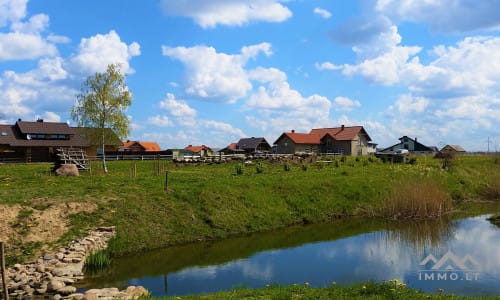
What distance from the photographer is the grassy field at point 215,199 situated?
18.3 meters

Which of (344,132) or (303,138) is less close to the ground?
(344,132)

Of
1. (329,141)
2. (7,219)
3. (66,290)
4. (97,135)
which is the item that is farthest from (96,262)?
(329,141)

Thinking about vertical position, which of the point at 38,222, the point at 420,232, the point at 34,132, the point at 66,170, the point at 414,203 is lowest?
the point at 420,232

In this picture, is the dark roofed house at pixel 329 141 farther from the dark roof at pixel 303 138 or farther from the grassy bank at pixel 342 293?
the grassy bank at pixel 342 293

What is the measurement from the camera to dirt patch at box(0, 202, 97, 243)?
15539 mm

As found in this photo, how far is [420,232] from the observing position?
20.1 meters

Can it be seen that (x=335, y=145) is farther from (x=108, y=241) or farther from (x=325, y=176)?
(x=108, y=241)

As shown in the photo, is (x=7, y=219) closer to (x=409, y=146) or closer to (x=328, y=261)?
(x=328, y=261)

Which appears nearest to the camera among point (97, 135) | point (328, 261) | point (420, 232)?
point (328, 261)

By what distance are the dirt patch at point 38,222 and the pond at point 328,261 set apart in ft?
9.48

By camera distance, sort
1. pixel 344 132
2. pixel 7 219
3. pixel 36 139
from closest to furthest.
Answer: pixel 7 219, pixel 36 139, pixel 344 132

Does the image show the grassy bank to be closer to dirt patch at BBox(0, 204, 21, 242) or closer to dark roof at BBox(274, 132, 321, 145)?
dirt patch at BBox(0, 204, 21, 242)

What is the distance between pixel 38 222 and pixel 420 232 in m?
17.4

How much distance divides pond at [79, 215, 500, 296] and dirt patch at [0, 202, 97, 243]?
2889 millimetres
